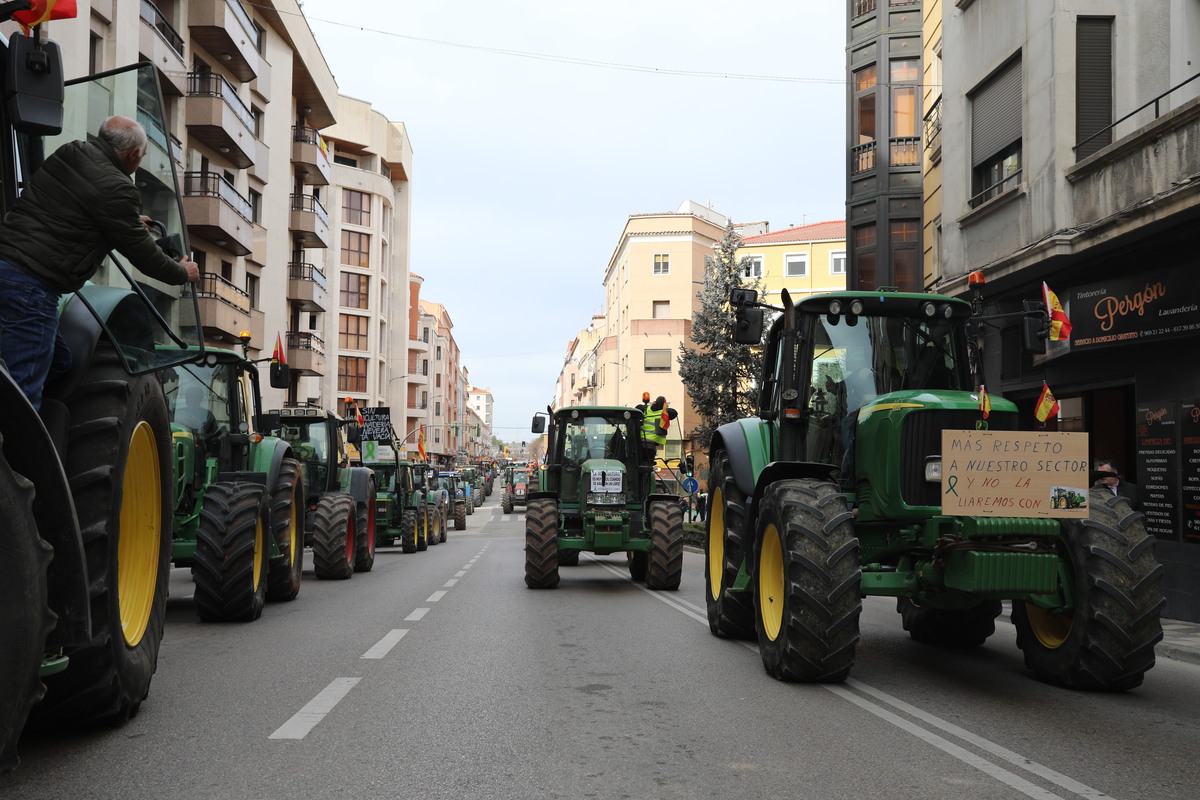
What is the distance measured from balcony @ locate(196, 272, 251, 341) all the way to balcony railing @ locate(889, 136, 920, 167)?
1768cm

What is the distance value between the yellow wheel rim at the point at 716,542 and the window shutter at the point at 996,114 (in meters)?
8.83

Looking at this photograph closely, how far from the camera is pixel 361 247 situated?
7369 centimetres

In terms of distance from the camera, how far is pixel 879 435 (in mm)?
7504

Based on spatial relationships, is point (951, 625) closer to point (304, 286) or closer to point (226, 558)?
point (226, 558)

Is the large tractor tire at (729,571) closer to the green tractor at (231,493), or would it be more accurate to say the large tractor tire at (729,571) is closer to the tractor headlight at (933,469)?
the tractor headlight at (933,469)

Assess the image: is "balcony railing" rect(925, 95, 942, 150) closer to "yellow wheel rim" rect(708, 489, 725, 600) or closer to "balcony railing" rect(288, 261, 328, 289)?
"yellow wheel rim" rect(708, 489, 725, 600)

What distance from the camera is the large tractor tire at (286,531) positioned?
1212cm

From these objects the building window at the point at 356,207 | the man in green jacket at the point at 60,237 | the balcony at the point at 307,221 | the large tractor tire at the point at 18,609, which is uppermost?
the building window at the point at 356,207

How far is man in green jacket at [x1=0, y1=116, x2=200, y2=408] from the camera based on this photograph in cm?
433

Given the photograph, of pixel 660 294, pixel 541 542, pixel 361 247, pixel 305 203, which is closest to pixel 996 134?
pixel 541 542

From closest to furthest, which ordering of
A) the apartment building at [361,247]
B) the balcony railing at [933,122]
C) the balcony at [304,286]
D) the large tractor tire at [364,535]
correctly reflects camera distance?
1. the large tractor tire at [364,535]
2. the balcony railing at [933,122]
3. the balcony at [304,286]
4. the apartment building at [361,247]

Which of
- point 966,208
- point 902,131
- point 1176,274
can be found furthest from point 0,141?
point 902,131

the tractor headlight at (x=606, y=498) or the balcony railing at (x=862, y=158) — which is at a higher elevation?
the balcony railing at (x=862, y=158)

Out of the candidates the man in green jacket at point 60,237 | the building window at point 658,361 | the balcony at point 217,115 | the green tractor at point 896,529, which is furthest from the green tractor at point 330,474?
the building window at point 658,361
